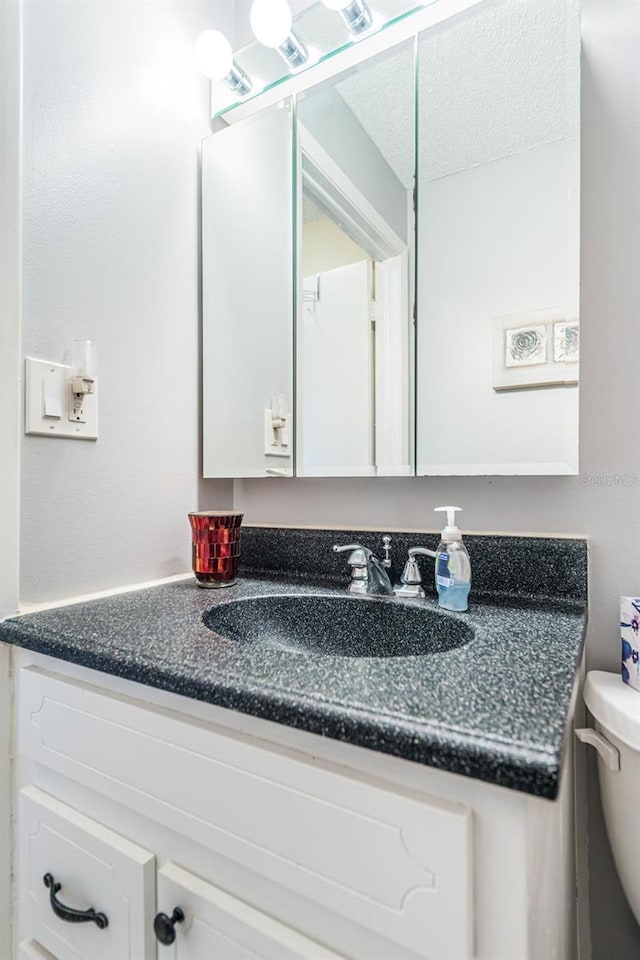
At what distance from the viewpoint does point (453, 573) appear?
2.64 feet

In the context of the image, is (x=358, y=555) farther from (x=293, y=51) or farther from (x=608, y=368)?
(x=293, y=51)

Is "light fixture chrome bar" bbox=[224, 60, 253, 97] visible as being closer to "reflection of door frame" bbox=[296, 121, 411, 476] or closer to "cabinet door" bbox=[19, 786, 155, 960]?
"reflection of door frame" bbox=[296, 121, 411, 476]

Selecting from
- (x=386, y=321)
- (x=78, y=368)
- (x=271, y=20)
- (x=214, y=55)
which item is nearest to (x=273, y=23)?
(x=271, y=20)

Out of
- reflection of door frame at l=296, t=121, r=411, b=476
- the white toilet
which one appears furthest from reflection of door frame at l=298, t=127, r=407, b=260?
the white toilet

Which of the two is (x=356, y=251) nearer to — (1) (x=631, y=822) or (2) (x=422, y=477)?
(2) (x=422, y=477)

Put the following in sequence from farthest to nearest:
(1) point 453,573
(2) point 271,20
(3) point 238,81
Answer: (3) point 238,81, (2) point 271,20, (1) point 453,573

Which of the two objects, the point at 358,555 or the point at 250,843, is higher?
the point at 358,555

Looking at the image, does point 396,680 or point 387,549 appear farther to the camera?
point 387,549

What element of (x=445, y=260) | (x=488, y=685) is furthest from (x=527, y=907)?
(x=445, y=260)

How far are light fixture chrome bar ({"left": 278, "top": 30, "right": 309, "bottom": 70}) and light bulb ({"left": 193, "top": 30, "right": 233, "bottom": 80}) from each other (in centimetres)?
12

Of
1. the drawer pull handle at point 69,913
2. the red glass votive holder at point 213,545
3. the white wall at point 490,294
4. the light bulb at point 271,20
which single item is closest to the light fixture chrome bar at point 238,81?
the light bulb at point 271,20

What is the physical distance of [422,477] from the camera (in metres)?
1.01

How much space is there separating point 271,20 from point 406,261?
1.88ft

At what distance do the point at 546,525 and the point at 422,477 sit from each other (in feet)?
0.81
